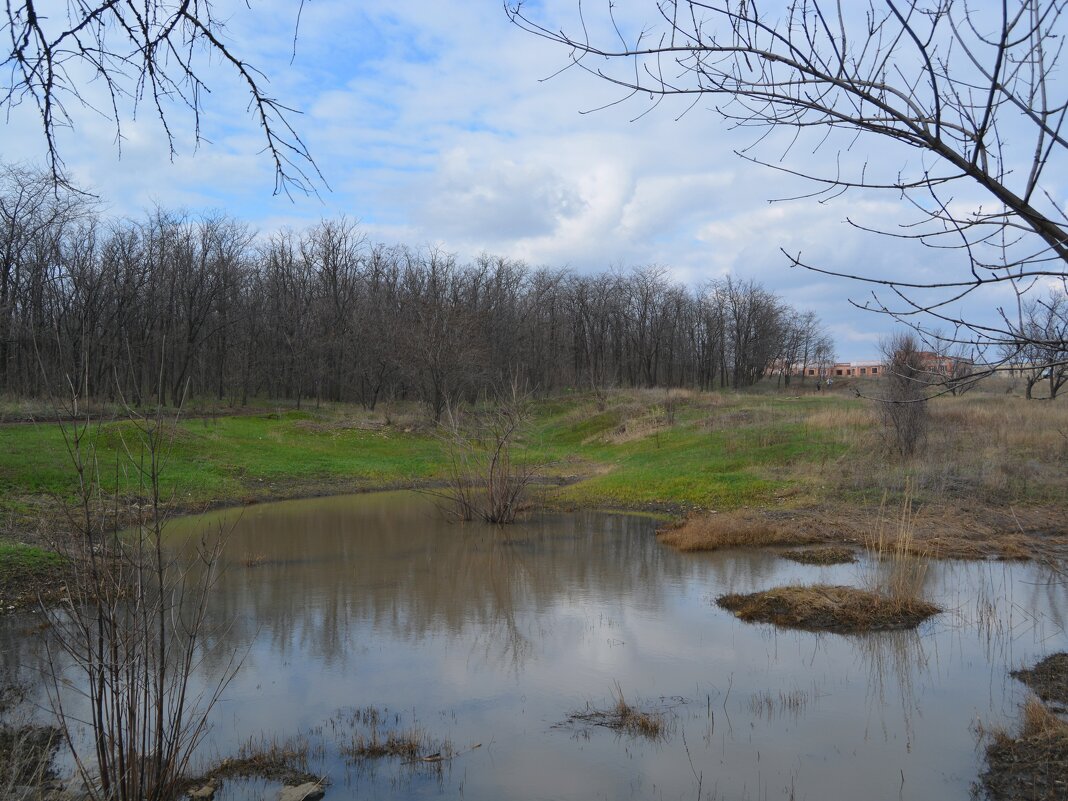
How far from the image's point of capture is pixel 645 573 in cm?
1267

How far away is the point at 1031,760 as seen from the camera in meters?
5.75

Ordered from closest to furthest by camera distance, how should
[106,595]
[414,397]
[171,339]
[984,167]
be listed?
[984,167], [106,595], [171,339], [414,397]

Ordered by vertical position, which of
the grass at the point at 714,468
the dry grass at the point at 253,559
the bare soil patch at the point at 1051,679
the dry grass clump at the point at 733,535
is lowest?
the dry grass at the point at 253,559

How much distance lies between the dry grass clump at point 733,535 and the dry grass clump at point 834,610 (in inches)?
164

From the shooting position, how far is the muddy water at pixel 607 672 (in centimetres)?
587

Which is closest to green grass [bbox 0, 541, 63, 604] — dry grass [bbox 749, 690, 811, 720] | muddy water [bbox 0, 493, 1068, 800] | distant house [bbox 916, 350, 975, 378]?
muddy water [bbox 0, 493, 1068, 800]

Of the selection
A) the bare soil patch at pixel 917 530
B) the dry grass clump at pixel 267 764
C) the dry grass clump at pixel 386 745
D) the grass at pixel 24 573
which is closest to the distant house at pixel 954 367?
the dry grass clump at pixel 386 745

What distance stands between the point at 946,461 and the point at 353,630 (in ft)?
53.2

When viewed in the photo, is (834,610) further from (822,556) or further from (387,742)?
(387,742)

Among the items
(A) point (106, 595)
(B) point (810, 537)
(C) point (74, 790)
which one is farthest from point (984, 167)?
(B) point (810, 537)

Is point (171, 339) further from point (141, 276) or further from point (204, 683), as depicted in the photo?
point (204, 683)

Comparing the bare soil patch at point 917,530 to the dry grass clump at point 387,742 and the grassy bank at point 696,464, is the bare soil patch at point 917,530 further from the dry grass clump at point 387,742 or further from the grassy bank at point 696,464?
the dry grass clump at point 387,742

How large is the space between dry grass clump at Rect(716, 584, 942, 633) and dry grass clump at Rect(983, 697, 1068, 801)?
2.85 meters

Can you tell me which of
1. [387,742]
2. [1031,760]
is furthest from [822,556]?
[387,742]
